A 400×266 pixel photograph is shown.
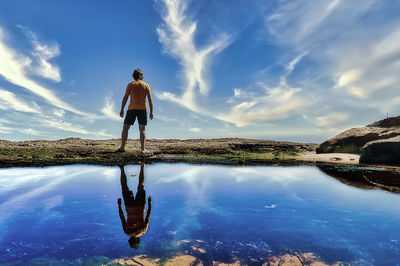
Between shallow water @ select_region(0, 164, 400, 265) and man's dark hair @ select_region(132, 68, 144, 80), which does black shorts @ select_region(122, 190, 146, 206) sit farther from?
man's dark hair @ select_region(132, 68, 144, 80)

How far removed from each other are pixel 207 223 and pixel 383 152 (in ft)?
38.3

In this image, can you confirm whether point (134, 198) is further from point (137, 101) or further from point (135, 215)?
point (137, 101)

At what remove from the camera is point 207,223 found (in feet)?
9.08

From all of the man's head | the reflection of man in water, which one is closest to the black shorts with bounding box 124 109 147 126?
the reflection of man in water

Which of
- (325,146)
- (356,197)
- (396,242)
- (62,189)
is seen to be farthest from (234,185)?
(325,146)

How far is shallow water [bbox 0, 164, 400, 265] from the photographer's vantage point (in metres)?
2.10

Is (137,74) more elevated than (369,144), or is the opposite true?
(137,74)

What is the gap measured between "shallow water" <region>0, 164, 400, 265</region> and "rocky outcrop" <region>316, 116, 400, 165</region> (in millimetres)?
7791

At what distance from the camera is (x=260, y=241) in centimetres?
232

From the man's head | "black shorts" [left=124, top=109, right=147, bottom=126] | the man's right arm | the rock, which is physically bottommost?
the man's head

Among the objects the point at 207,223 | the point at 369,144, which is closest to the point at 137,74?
the point at 207,223

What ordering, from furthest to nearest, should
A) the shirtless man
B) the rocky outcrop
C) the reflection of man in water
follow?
the rocky outcrop
the shirtless man
the reflection of man in water

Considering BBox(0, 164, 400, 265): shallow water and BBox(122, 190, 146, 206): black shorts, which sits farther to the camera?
BBox(122, 190, 146, 206): black shorts

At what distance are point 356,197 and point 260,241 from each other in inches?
111
